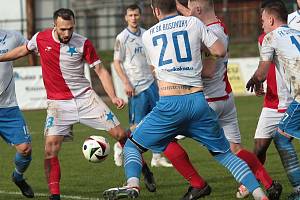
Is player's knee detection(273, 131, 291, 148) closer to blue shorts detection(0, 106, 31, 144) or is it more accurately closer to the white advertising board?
blue shorts detection(0, 106, 31, 144)

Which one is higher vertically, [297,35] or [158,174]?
[297,35]

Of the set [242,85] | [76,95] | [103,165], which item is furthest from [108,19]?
[76,95]

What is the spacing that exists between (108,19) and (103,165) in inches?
1024

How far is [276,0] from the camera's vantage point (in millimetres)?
10172

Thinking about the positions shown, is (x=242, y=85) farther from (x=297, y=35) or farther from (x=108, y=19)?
(x=297, y=35)

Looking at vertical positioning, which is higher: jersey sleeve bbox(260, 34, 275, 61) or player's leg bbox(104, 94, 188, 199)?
jersey sleeve bbox(260, 34, 275, 61)

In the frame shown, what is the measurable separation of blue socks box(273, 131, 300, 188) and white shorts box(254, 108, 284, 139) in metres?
0.52

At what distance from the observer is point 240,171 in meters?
9.23

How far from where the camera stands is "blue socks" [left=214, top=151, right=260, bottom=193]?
30.1 ft

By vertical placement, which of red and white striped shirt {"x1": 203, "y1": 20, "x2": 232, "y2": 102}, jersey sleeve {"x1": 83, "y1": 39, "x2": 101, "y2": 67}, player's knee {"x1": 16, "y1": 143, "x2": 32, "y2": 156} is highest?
jersey sleeve {"x1": 83, "y1": 39, "x2": 101, "y2": 67}

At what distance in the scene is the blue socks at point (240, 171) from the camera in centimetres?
917

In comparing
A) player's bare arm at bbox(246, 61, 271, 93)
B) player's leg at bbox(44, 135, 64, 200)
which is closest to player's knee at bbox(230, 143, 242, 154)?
player's bare arm at bbox(246, 61, 271, 93)

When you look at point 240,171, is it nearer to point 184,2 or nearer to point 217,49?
point 217,49

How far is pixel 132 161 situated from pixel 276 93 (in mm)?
2562
